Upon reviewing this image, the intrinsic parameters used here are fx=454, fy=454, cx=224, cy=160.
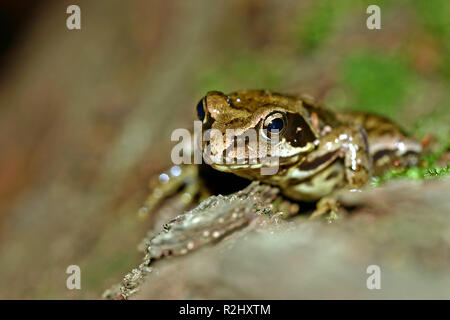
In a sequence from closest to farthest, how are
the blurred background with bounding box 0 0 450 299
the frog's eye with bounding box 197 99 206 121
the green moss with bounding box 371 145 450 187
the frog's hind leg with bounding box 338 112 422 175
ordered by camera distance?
the green moss with bounding box 371 145 450 187 < the frog's eye with bounding box 197 99 206 121 < the frog's hind leg with bounding box 338 112 422 175 < the blurred background with bounding box 0 0 450 299

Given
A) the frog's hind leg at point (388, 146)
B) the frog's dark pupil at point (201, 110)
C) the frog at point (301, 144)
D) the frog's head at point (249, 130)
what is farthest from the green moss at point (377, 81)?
the frog's dark pupil at point (201, 110)

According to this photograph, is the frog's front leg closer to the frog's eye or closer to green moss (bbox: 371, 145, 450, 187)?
green moss (bbox: 371, 145, 450, 187)

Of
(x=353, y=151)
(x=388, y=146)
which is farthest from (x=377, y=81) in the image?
(x=353, y=151)

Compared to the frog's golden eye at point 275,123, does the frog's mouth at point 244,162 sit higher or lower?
lower

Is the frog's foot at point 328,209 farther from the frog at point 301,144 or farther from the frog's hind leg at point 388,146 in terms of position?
the frog's hind leg at point 388,146

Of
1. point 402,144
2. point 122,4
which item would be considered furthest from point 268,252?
point 122,4

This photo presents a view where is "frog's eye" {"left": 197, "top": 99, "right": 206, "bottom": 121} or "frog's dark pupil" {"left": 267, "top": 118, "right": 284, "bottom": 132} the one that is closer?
"frog's dark pupil" {"left": 267, "top": 118, "right": 284, "bottom": 132}

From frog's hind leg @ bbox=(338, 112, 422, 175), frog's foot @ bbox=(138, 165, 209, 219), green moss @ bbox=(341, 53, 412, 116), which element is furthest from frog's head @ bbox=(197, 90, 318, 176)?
green moss @ bbox=(341, 53, 412, 116)

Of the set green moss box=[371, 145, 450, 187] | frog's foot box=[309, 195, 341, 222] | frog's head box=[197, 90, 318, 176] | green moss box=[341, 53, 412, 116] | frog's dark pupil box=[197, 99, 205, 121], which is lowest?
frog's foot box=[309, 195, 341, 222]
